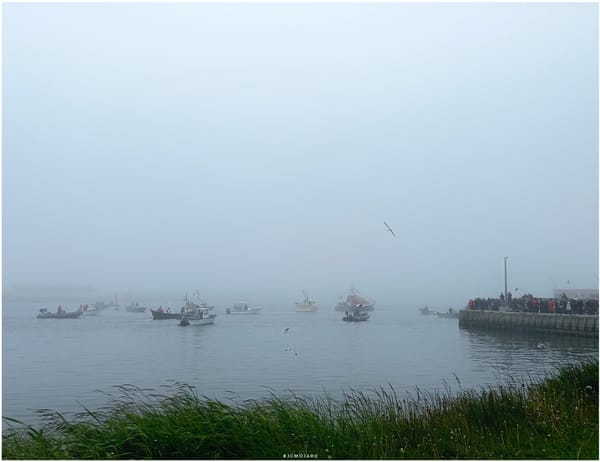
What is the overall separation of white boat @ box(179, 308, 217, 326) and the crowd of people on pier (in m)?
41.3

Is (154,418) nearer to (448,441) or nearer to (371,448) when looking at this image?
(371,448)

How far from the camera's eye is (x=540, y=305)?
54969mm

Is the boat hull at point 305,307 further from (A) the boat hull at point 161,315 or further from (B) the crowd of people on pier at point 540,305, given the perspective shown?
(B) the crowd of people on pier at point 540,305

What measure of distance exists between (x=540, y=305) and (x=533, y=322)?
550cm

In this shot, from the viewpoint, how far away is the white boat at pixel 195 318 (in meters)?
85.9

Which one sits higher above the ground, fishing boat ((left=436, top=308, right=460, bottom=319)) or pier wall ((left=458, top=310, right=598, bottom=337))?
pier wall ((left=458, top=310, right=598, bottom=337))

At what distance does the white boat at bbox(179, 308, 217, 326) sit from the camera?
282 ft

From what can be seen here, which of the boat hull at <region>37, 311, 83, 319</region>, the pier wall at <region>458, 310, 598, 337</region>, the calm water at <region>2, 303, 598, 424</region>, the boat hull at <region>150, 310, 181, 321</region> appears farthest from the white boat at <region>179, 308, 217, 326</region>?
the boat hull at <region>37, 311, 83, 319</region>

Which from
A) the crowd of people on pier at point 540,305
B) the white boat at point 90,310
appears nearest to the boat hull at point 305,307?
the white boat at point 90,310

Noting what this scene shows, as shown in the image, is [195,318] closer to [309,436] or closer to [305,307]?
[305,307]

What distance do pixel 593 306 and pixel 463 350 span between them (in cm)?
1222

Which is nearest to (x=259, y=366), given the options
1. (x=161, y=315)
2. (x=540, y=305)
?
(x=540, y=305)

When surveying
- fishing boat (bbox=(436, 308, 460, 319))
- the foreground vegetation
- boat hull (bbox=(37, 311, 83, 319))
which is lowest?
boat hull (bbox=(37, 311, 83, 319))

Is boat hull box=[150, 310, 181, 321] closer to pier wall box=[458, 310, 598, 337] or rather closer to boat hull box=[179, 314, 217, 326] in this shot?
boat hull box=[179, 314, 217, 326]
